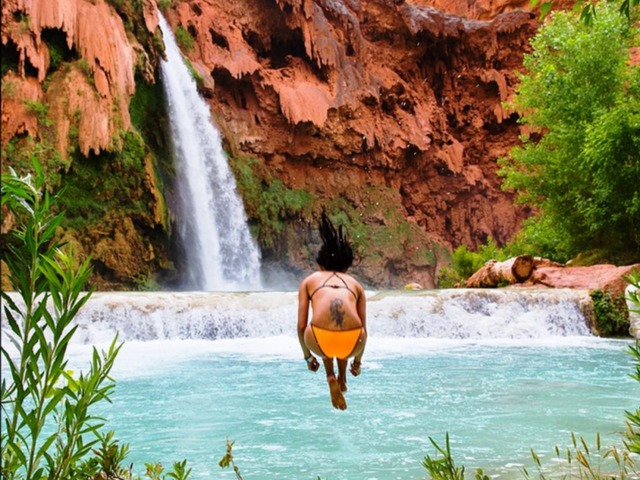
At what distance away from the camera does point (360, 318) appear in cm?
182

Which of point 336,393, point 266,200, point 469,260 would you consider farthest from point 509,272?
point 336,393

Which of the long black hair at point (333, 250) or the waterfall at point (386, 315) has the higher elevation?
the long black hair at point (333, 250)

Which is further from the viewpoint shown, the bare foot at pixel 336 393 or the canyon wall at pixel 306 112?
the canyon wall at pixel 306 112

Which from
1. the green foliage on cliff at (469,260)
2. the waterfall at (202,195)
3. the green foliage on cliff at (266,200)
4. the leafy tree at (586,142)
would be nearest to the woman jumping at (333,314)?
the leafy tree at (586,142)

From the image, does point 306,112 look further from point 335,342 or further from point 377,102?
point 335,342

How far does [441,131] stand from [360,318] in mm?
32443

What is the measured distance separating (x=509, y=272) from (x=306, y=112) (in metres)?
14.0

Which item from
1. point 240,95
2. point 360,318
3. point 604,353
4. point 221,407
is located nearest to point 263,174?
point 240,95

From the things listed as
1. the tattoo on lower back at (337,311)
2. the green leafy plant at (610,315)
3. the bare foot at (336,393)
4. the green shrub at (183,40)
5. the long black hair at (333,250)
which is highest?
the green shrub at (183,40)

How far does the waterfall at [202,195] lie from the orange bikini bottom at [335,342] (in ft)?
73.5

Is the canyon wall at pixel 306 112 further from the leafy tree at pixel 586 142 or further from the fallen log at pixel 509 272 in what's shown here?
the fallen log at pixel 509 272

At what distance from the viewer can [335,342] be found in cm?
168

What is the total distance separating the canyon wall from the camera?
61.0ft

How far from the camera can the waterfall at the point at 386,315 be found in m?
12.4
